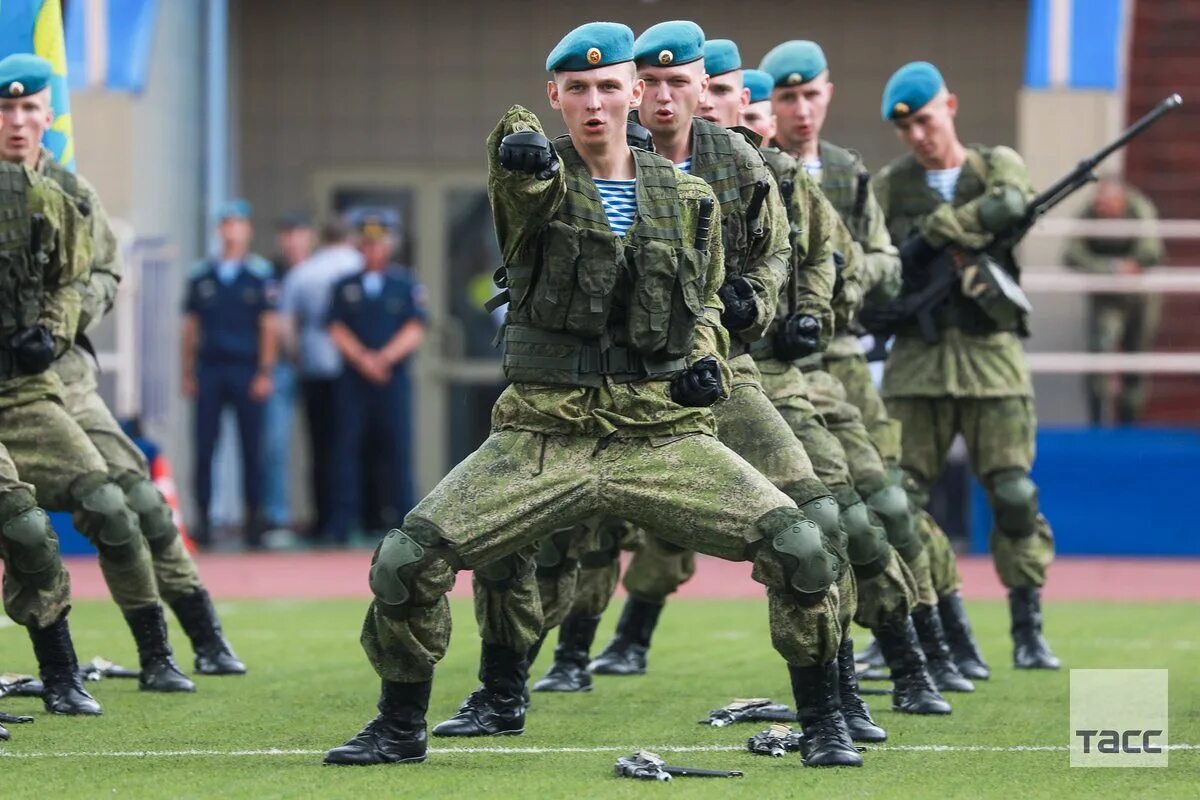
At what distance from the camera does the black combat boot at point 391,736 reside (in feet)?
22.9

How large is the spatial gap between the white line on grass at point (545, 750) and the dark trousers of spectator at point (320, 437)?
10105 millimetres

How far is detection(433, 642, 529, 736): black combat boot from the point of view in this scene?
25.7 feet

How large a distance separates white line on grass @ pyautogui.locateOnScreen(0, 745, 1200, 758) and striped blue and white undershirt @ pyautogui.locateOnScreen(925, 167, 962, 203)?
3219 mm

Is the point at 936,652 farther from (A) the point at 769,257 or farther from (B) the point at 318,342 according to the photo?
(B) the point at 318,342

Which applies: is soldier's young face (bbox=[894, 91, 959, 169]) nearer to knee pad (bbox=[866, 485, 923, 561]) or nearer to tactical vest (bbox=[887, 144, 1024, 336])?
tactical vest (bbox=[887, 144, 1024, 336])

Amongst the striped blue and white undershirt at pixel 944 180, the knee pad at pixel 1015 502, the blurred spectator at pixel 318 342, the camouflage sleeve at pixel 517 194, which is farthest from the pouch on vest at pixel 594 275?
the blurred spectator at pixel 318 342

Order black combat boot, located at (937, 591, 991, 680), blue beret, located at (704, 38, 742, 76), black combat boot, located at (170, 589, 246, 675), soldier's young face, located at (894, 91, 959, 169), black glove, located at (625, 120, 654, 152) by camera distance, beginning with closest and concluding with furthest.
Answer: black glove, located at (625, 120, 654, 152) → blue beret, located at (704, 38, 742, 76) → black combat boot, located at (170, 589, 246, 675) → black combat boot, located at (937, 591, 991, 680) → soldier's young face, located at (894, 91, 959, 169)

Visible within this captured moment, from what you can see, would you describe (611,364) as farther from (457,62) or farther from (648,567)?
(457,62)

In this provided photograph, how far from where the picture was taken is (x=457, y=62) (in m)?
20.3

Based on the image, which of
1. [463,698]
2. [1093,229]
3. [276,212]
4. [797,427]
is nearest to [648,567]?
[463,698]

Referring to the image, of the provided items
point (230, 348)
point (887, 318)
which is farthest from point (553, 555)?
point (230, 348)

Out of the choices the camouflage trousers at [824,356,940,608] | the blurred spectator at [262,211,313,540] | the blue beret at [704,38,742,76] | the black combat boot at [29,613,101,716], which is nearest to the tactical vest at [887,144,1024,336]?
the camouflage trousers at [824,356,940,608]

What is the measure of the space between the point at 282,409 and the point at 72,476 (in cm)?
943

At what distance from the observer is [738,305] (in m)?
7.15
